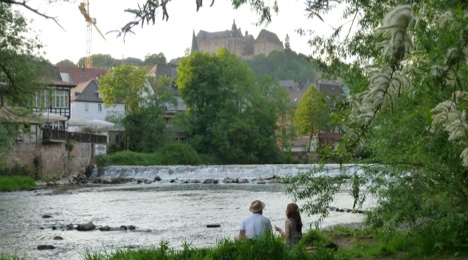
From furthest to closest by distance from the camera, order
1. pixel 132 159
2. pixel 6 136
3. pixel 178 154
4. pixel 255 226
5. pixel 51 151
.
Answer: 1. pixel 178 154
2. pixel 132 159
3. pixel 51 151
4. pixel 6 136
5. pixel 255 226

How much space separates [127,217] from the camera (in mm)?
23891

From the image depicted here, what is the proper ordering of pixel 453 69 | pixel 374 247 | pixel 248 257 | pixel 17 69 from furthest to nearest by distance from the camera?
1. pixel 17 69
2. pixel 374 247
3. pixel 248 257
4. pixel 453 69

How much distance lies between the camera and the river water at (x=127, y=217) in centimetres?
1702

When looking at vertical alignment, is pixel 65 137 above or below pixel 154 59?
below

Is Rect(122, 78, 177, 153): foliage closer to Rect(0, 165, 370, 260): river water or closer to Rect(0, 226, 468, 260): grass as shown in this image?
Rect(0, 165, 370, 260): river water

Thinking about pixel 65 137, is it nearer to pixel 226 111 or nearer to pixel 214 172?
pixel 214 172

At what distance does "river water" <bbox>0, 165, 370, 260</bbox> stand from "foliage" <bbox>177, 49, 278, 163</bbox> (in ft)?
86.9

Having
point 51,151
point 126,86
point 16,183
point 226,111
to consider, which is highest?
point 126,86

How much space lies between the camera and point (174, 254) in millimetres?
8500

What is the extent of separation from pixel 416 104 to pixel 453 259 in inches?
76.9

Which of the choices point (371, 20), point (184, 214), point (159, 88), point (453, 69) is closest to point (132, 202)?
point (184, 214)

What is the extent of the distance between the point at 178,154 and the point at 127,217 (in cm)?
3817

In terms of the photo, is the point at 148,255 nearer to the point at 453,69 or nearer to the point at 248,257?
the point at 248,257

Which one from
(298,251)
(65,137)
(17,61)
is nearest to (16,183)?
(65,137)
